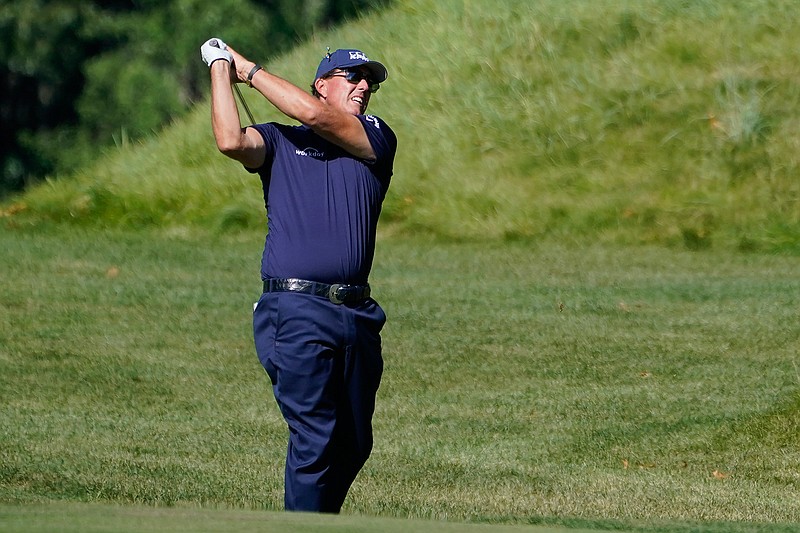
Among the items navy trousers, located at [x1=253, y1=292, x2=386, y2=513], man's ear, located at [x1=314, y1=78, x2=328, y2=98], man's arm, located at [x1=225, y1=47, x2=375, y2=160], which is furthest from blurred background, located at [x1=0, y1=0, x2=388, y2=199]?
navy trousers, located at [x1=253, y1=292, x2=386, y2=513]

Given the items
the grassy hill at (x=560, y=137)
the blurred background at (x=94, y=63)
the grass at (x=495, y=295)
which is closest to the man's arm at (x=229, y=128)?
the grass at (x=495, y=295)

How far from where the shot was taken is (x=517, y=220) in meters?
16.9

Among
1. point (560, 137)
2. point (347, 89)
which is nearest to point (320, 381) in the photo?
point (347, 89)

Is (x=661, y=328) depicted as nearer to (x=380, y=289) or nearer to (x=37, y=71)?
(x=380, y=289)

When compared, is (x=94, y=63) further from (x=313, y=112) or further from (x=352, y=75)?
(x=313, y=112)

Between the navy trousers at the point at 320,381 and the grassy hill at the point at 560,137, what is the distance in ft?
35.3

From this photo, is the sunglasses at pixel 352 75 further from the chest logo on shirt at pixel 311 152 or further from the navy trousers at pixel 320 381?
the navy trousers at pixel 320 381

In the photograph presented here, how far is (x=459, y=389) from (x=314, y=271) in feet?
15.5

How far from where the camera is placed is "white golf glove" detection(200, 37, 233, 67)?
18.9 feet

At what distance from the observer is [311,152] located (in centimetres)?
577

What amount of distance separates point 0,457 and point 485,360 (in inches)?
163

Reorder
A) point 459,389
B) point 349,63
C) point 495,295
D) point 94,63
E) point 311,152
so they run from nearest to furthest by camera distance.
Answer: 1. point 311,152
2. point 349,63
3. point 459,389
4. point 495,295
5. point 94,63

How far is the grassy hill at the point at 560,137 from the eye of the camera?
1677 cm

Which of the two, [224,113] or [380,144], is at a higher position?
[224,113]
